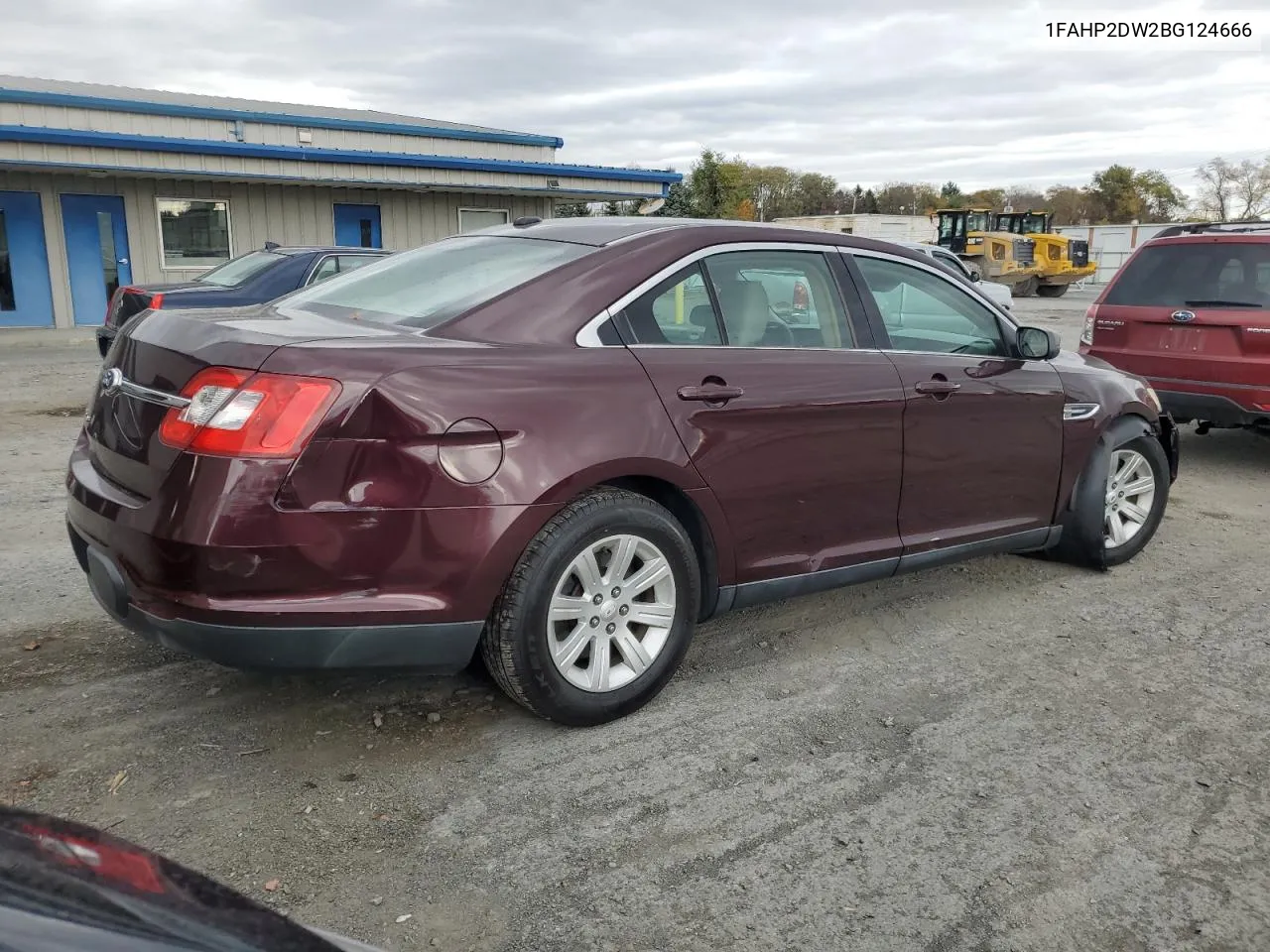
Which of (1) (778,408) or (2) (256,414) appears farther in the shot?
(1) (778,408)

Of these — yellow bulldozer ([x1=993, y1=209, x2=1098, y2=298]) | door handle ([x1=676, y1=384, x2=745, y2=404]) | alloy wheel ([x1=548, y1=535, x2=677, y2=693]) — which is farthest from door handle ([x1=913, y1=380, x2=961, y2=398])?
yellow bulldozer ([x1=993, y1=209, x2=1098, y2=298])

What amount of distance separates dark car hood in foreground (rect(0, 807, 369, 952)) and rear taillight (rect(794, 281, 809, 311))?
9.66 ft

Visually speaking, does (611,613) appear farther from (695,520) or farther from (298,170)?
(298,170)

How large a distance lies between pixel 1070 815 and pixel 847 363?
1756 millimetres

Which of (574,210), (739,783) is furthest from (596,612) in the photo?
(574,210)

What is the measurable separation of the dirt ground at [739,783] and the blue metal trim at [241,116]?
570 inches

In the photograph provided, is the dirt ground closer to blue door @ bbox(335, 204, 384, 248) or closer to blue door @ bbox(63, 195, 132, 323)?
blue door @ bbox(63, 195, 132, 323)

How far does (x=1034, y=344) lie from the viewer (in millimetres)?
4680

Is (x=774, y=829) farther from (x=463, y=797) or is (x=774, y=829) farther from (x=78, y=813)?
(x=78, y=813)

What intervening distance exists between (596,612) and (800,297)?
151 centimetres

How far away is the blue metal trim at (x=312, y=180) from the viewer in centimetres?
1562

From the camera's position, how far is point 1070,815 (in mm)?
3014

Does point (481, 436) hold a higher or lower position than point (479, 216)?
lower

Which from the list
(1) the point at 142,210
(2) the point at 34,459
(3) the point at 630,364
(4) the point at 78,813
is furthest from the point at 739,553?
(1) the point at 142,210
